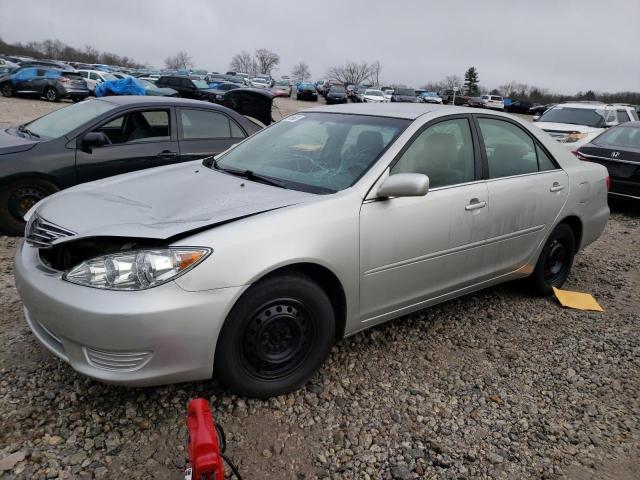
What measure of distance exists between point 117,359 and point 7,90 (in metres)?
25.2

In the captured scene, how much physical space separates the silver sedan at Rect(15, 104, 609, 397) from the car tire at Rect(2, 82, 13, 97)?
23531mm

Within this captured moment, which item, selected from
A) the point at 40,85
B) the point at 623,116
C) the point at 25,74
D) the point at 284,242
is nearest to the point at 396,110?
the point at 284,242

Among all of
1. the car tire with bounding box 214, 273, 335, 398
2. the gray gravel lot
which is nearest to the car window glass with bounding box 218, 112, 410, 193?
the car tire with bounding box 214, 273, 335, 398

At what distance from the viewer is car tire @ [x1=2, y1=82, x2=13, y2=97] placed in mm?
22203

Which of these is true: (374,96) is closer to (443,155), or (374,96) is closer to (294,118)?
(294,118)

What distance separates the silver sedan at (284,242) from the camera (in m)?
2.22

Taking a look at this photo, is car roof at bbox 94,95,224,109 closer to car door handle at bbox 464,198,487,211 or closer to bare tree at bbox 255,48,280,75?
car door handle at bbox 464,198,487,211

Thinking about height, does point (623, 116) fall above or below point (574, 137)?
above

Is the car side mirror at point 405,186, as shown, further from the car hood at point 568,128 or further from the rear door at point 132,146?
the car hood at point 568,128

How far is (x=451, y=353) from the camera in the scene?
3.33 meters

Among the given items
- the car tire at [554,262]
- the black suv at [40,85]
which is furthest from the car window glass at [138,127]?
the black suv at [40,85]

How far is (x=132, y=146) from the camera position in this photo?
539 cm

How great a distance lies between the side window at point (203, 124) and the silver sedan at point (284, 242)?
229 cm

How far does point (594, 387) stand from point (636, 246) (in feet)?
13.1
